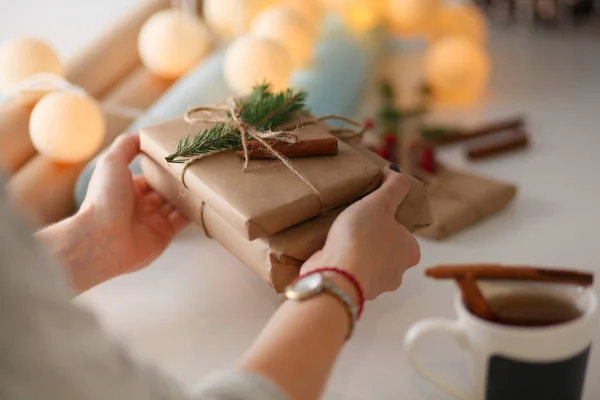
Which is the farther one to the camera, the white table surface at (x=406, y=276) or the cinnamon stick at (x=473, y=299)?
the white table surface at (x=406, y=276)

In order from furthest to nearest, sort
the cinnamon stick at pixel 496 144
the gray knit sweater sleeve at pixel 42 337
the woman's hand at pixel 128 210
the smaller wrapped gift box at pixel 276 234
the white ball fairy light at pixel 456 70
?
the white ball fairy light at pixel 456 70, the cinnamon stick at pixel 496 144, the woman's hand at pixel 128 210, the smaller wrapped gift box at pixel 276 234, the gray knit sweater sleeve at pixel 42 337

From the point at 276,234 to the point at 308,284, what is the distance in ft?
0.26

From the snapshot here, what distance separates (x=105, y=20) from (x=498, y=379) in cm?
85

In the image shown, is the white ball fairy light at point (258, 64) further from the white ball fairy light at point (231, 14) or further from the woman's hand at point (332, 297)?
the woman's hand at point (332, 297)

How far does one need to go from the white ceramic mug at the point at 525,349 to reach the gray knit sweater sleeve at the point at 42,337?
0.26 m

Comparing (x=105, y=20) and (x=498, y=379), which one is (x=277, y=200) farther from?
(x=105, y=20)

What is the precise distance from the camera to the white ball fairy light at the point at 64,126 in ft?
2.53

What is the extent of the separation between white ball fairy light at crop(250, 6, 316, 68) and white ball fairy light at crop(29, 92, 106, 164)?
24 centimetres

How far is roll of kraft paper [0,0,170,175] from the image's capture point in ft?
2.64

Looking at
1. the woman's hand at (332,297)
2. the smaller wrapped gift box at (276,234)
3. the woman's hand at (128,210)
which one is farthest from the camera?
the woman's hand at (128,210)

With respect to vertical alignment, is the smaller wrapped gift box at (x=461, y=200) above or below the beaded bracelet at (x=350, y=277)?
below

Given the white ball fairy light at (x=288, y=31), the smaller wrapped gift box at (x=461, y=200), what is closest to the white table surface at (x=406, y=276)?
the smaller wrapped gift box at (x=461, y=200)

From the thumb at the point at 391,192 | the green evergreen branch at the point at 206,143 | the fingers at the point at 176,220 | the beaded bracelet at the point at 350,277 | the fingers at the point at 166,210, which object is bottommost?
the fingers at the point at 176,220

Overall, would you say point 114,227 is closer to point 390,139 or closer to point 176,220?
point 176,220
